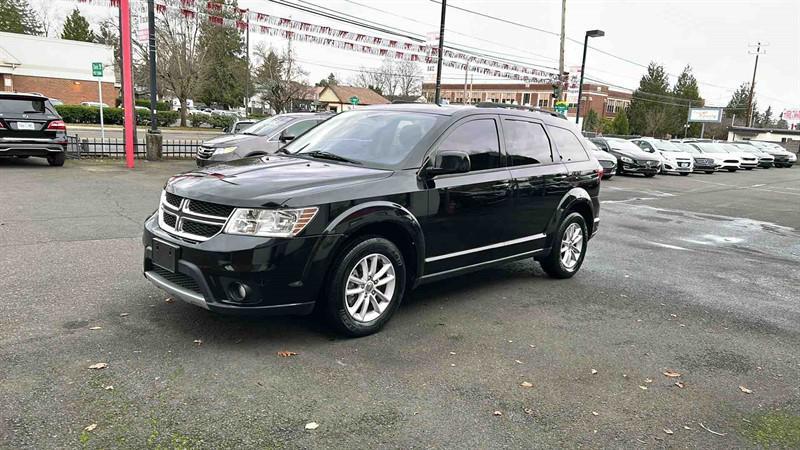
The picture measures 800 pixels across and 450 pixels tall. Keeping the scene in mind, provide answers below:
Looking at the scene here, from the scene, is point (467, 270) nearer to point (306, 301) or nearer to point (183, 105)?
point (306, 301)

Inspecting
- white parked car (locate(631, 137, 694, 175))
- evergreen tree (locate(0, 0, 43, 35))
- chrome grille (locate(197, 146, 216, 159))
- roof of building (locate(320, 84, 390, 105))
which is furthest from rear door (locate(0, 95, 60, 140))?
evergreen tree (locate(0, 0, 43, 35))

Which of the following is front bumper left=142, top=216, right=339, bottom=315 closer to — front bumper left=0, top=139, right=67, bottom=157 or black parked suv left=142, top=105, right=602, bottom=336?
black parked suv left=142, top=105, right=602, bottom=336

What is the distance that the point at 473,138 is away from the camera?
5.34m

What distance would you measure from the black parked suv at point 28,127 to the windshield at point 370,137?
10.3m

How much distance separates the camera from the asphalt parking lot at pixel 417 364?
318 centimetres

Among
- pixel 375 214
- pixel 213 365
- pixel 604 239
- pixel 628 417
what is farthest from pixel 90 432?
pixel 604 239

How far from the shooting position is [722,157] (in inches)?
1256

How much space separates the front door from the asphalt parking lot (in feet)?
1.76

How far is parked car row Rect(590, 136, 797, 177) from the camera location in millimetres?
23578

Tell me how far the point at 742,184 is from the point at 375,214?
2437cm

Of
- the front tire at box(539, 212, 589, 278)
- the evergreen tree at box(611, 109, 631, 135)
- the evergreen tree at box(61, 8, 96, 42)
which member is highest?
the evergreen tree at box(61, 8, 96, 42)

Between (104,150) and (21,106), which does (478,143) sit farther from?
(104,150)

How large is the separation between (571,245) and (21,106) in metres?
12.3

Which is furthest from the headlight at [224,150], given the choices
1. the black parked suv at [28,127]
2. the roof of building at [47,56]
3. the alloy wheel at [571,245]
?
the roof of building at [47,56]
